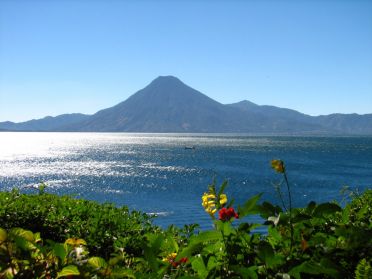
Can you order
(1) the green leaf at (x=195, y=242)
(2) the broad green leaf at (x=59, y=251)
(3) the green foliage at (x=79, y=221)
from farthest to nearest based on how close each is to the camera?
(3) the green foliage at (x=79, y=221) → (1) the green leaf at (x=195, y=242) → (2) the broad green leaf at (x=59, y=251)

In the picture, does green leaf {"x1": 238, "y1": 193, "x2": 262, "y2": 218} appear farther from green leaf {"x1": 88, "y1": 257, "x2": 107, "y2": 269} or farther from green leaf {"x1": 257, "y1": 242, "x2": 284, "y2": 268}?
green leaf {"x1": 88, "y1": 257, "x2": 107, "y2": 269}

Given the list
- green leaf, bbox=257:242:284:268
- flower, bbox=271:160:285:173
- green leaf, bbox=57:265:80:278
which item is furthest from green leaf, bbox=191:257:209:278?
green leaf, bbox=57:265:80:278

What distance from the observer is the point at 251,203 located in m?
2.43

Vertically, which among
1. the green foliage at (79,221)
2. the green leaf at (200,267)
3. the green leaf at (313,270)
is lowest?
the green foliage at (79,221)

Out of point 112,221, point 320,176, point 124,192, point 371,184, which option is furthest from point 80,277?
point 320,176

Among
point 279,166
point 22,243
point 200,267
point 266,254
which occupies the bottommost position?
point 200,267

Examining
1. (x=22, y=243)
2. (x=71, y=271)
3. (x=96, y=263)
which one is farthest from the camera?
(x=96, y=263)

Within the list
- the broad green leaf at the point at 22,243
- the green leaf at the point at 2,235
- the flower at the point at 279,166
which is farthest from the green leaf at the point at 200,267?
the green leaf at the point at 2,235

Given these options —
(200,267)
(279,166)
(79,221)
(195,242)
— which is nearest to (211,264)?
(200,267)

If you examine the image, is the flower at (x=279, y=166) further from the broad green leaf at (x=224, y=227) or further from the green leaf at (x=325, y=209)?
the broad green leaf at (x=224, y=227)

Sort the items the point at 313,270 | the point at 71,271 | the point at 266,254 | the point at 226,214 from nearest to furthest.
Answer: the point at 71,271, the point at 313,270, the point at 266,254, the point at 226,214

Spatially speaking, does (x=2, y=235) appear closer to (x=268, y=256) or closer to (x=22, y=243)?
(x=22, y=243)

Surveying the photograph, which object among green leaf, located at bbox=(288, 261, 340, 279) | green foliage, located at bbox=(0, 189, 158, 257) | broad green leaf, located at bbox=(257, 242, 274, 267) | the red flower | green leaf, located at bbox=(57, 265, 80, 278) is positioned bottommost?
green foliage, located at bbox=(0, 189, 158, 257)

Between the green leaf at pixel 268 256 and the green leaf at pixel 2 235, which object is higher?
the green leaf at pixel 2 235
